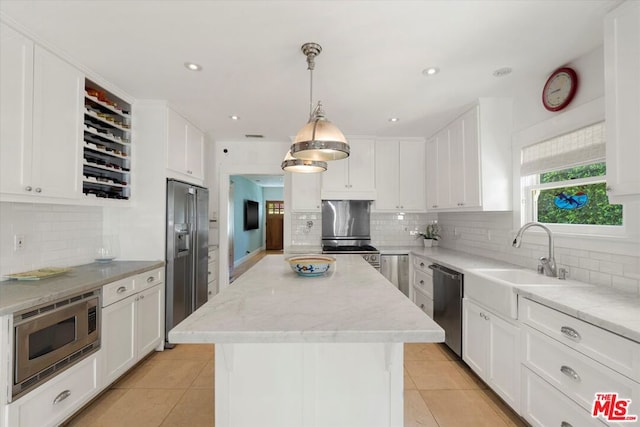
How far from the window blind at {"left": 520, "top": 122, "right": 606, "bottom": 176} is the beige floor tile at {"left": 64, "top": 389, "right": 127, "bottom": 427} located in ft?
12.6

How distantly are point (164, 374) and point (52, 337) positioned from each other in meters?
1.09

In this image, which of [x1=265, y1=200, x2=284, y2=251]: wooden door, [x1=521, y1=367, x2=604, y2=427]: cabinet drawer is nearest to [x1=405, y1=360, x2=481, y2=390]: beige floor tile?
[x1=521, y1=367, x2=604, y2=427]: cabinet drawer

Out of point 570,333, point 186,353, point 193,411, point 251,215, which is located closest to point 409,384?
point 570,333

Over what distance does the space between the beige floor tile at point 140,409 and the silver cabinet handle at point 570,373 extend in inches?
97.4

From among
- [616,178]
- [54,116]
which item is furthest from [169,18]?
[616,178]

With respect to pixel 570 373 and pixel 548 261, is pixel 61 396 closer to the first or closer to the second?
pixel 570 373

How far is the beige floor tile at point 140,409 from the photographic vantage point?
1908 mm

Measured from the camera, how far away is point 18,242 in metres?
2.04

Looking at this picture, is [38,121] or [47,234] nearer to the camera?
[38,121]

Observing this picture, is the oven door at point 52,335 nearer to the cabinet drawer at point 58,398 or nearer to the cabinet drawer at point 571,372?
the cabinet drawer at point 58,398

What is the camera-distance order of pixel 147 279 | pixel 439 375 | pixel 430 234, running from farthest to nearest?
pixel 430 234 → pixel 147 279 → pixel 439 375

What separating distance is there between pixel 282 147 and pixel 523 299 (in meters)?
3.54

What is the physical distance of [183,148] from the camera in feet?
10.6

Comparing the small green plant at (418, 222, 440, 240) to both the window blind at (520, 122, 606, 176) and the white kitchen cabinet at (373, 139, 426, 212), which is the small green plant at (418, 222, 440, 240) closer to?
the white kitchen cabinet at (373, 139, 426, 212)
